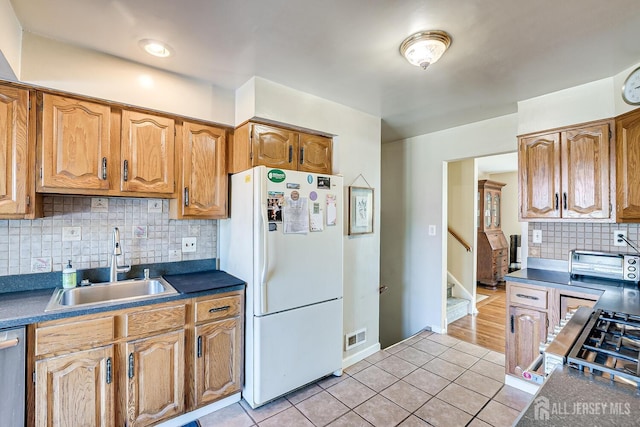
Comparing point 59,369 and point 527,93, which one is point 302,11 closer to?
point 527,93

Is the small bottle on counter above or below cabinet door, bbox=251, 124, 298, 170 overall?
below

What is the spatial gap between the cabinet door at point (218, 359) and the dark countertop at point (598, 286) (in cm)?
217

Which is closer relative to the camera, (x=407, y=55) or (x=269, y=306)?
(x=407, y=55)

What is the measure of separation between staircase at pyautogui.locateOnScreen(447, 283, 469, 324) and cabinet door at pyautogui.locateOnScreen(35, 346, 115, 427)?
3588mm

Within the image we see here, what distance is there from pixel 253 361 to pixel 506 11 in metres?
2.54

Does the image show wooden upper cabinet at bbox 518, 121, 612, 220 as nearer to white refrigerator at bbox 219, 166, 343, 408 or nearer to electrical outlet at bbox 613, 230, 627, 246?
electrical outlet at bbox 613, 230, 627, 246

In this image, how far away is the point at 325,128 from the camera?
102 inches

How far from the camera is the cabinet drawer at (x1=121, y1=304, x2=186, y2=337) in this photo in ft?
5.80

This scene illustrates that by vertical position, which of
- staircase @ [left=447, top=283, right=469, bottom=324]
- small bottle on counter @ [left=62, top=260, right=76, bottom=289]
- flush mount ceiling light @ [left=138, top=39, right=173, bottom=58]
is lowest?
staircase @ [left=447, top=283, right=469, bottom=324]

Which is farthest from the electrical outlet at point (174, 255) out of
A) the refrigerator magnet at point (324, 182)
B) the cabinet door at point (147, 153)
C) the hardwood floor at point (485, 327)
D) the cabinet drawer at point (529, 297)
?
the hardwood floor at point (485, 327)

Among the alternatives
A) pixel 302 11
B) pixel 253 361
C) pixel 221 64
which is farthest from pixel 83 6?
pixel 253 361

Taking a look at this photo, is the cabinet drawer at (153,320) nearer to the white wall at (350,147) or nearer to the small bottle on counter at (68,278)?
the small bottle on counter at (68,278)

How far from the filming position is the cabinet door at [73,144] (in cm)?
176

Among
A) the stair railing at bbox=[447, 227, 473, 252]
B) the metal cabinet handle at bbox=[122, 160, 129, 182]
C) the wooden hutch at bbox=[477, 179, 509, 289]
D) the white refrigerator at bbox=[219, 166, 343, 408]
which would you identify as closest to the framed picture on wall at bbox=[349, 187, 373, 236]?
the white refrigerator at bbox=[219, 166, 343, 408]
